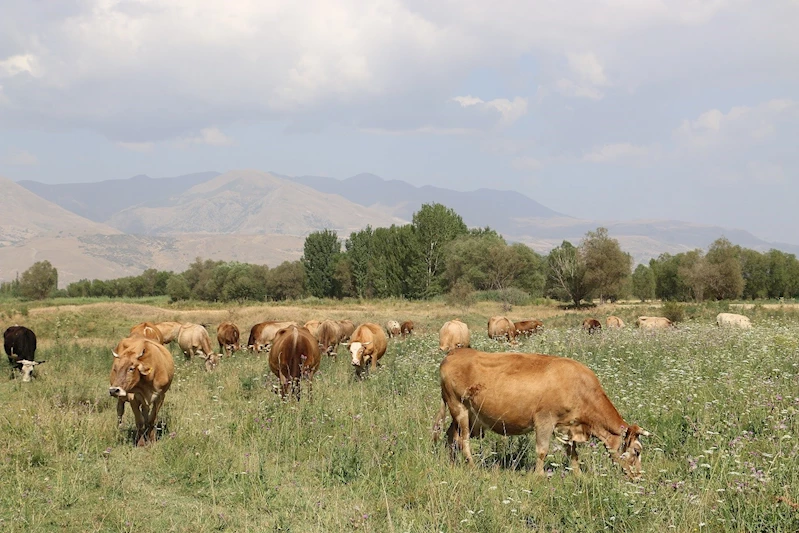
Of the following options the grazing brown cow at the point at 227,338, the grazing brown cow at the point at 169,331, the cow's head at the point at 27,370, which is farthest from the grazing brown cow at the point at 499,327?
the cow's head at the point at 27,370

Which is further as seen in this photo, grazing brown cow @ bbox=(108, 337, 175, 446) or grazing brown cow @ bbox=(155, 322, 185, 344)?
grazing brown cow @ bbox=(155, 322, 185, 344)

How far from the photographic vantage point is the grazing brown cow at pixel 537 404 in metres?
8.06

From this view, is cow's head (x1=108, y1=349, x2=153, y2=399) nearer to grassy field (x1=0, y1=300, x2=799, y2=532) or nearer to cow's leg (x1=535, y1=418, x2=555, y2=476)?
grassy field (x1=0, y1=300, x2=799, y2=532)

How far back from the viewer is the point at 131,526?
6.43m

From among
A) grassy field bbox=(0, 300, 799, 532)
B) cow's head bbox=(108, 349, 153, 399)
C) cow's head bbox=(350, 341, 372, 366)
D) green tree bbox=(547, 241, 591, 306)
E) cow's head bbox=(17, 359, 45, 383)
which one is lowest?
cow's head bbox=(17, 359, 45, 383)

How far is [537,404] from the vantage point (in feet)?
26.7

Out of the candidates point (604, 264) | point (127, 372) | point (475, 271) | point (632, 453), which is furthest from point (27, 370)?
point (604, 264)

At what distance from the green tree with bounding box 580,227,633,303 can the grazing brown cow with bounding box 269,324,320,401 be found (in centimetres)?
6255

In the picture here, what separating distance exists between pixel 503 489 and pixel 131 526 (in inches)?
157

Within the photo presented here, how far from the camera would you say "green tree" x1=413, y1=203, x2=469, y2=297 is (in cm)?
8594

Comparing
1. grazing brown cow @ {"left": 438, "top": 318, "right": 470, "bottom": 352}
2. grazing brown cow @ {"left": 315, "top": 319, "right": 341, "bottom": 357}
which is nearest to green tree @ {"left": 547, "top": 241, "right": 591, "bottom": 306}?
grazing brown cow @ {"left": 438, "top": 318, "right": 470, "bottom": 352}

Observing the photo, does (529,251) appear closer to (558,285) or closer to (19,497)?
(558,285)

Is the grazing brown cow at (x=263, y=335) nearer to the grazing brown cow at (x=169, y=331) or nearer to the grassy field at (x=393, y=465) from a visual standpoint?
the grazing brown cow at (x=169, y=331)

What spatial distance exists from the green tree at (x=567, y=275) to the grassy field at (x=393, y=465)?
6205 cm
